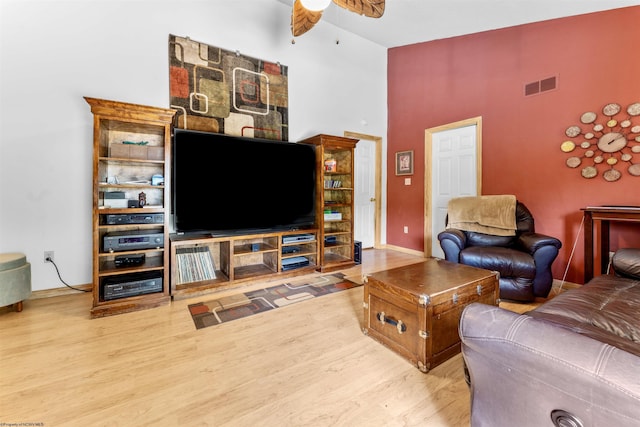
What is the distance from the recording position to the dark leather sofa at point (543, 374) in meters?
0.54

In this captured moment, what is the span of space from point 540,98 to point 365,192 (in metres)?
2.50

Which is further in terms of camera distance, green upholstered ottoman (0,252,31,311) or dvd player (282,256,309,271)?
dvd player (282,256,309,271)

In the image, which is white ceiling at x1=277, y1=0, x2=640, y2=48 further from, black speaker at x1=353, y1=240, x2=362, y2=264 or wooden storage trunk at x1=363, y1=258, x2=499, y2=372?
black speaker at x1=353, y1=240, x2=362, y2=264

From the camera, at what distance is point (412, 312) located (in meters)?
1.54

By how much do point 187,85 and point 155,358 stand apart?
2666 mm

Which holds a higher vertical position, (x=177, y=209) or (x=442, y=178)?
(x=442, y=178)

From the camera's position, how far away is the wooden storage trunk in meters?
1.50

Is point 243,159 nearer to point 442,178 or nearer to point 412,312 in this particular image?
point 412,312

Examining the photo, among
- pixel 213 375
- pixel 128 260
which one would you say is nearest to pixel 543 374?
pixel 213 375

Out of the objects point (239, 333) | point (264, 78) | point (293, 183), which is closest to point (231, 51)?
point (264, 78)

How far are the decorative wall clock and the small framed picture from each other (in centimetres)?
192

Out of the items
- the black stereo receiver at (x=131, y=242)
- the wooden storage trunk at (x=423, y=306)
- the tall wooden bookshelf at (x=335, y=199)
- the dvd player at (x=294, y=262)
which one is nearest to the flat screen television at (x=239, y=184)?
the tall wooden bookshelf at (x=335, y=199)

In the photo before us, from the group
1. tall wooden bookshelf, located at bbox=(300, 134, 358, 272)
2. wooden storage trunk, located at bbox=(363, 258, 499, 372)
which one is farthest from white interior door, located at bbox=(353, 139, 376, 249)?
wooden storage trunk, located at bbox=(363, 258, 499, 372)

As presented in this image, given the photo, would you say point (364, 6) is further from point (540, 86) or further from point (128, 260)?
point (128, 260)
